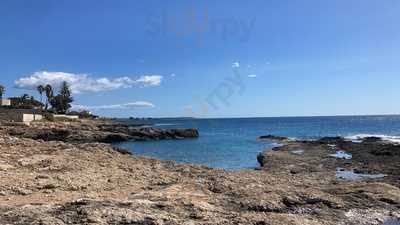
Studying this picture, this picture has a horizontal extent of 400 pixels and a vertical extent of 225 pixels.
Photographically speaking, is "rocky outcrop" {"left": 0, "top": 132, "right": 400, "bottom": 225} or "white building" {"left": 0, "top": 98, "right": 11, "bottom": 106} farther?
"white building" {"left": 0, "top": 98, "right": 11, "bottom": 106}

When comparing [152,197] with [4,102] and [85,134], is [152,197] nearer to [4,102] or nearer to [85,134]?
[85,134]

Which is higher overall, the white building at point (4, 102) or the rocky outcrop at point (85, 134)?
the white building at point (4, 102)

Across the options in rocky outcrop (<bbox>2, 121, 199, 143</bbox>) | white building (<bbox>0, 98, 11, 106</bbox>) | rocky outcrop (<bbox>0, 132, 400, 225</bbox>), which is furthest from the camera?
white building (<bbox>0, 98, 11, 106</bbox>)

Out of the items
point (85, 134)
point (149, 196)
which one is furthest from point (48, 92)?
point (149, 196)

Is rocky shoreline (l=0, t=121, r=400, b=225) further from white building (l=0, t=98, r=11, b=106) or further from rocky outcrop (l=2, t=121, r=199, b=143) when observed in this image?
white building (l=0, t=98, r=11, b=106)

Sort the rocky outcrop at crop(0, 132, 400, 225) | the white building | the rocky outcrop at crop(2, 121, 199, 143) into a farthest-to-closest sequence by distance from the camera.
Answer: the white building < the rocky outcrop at crop(2, 121, 199, 143) < the rocky outcrop at crop(0, 132, 400, 225)

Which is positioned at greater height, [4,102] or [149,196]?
[4,102]

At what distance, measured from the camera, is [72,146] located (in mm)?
24188

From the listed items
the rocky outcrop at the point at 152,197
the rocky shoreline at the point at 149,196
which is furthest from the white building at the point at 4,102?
the rocky outcrop at the point at 152,197

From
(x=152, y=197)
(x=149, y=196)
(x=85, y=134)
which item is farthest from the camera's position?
(x=85, y=134)

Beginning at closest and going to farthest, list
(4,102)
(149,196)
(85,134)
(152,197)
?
1. (152,197)
2. (149,196)
3. (85,134)
4. (4,102)

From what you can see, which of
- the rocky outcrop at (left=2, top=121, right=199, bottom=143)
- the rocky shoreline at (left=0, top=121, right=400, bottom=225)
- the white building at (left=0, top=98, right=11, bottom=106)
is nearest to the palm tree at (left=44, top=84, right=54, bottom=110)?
the white building at (left=0, top=98, right=11, bottom=106)

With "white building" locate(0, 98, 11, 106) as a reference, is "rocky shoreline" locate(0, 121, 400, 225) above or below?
below

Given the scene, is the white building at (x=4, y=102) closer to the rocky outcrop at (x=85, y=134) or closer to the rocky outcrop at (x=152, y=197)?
the rocky outcrop at (x=85, y=134)
